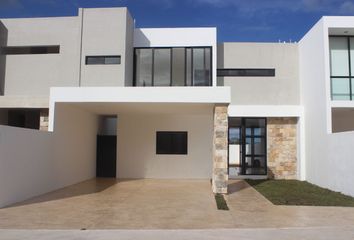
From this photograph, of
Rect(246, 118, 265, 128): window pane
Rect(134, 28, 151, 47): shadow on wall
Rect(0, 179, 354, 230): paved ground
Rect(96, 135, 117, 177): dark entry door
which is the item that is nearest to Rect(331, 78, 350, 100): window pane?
Rect(246, 118, 265, 128): window pane

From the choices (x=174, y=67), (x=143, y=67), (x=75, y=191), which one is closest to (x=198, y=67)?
(x=174, y=67)

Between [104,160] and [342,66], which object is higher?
[342,66]

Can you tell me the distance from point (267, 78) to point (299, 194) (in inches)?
303

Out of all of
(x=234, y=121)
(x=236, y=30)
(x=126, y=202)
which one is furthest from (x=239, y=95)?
(x=126, y=202)

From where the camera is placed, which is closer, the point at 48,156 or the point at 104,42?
the point at 48,156

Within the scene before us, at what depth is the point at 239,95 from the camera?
771 inches

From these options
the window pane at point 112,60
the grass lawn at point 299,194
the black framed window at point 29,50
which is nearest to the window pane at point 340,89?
the grass lawn at point 299,194

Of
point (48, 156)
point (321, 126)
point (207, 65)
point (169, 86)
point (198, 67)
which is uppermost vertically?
point (207, 65)

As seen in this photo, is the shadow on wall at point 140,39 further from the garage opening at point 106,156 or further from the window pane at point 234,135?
the window pane at point 234,135

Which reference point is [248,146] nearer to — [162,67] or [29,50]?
[162,67]

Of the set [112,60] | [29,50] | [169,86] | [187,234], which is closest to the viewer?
[187,234]

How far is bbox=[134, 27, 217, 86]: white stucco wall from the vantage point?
65.3 ft

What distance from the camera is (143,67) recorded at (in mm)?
20203

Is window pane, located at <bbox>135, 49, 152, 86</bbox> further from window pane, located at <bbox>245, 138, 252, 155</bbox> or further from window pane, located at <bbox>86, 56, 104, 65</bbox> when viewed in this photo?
window pane, located at <bbox>245, 138, 252, 155</bbox>
